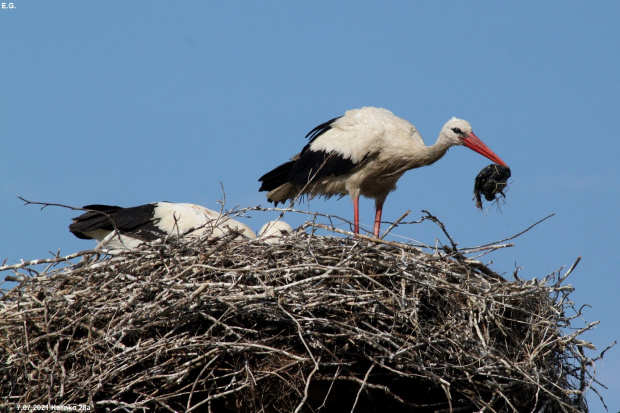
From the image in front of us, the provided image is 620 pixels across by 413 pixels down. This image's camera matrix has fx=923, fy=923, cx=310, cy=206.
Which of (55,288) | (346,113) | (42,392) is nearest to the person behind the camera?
(42,392)

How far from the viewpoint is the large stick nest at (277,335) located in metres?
5.50

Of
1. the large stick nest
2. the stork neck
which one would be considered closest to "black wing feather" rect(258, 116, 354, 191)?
the stork neck

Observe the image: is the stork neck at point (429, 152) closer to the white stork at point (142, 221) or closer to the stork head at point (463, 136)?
the stork head at point (463, 136)

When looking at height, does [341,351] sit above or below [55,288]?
below

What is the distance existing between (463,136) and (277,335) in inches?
147

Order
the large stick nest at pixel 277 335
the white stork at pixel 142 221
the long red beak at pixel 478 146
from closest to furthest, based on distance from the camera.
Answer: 1. the large stick nest at pixel 277 335
2. the white stork at pixel 142 221
3. the long red beak at pixel 478 146

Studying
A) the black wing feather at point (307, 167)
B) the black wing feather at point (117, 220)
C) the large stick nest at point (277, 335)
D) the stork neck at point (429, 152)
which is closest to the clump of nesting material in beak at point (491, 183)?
the stork neck at point (429, 152)

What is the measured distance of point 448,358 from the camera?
5.77 metres

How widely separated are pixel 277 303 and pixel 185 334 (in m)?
0.59

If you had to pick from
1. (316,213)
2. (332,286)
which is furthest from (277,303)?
(316,213)

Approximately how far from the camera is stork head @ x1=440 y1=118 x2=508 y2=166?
28.4 ft

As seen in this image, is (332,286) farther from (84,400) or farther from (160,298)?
(84,400)

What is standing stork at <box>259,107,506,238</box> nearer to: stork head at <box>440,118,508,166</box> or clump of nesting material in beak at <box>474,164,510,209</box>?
stork head at <box>440,118,508,166</box>

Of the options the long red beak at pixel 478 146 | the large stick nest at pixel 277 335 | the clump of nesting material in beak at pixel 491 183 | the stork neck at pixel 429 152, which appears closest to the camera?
the large stick nest at pixel 277 335
